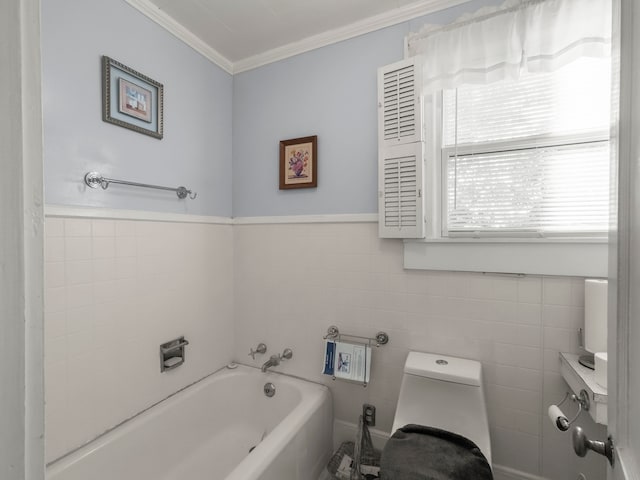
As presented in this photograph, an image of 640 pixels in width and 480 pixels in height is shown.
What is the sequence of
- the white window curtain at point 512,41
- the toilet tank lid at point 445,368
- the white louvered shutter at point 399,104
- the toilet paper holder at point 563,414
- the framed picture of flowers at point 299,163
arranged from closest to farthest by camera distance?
the toilet paper holder at point 563,414 < the white window curtain at point 512,41 < the toilet tank lid at point 445,368 < the white louvered shutter at point 399,104 < the framed picture of flowers at point 299,163

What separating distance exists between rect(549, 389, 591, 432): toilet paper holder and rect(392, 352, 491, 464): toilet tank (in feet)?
1.08

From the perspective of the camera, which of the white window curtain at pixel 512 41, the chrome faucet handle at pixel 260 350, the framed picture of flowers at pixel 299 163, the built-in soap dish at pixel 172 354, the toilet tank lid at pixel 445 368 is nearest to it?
the white window curtain at pixel 512 41

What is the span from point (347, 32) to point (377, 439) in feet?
7.50

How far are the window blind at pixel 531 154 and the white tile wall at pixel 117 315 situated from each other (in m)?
1.48

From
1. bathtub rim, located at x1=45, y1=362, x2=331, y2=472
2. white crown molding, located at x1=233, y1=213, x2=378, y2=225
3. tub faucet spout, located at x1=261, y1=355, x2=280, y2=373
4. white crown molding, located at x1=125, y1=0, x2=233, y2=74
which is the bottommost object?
bathtub rim, located at x1=45, y1=362, x2=331, y2=472

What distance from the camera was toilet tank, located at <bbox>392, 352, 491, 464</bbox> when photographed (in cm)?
136

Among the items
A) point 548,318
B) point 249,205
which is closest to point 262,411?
point 249,205

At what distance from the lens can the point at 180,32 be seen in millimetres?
1704

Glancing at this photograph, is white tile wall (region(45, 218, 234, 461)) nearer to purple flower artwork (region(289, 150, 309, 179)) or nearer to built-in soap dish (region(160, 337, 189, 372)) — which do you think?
built-in soap dish (region(160, 337, 189, 372))

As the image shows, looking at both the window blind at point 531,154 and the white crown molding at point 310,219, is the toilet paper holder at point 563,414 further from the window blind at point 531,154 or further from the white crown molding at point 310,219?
the white crown molding at point 310,219

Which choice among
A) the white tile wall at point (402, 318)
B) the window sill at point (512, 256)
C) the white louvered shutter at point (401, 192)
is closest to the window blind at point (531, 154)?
the window sill at point (512, 256)

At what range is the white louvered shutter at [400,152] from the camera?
4.92 feet

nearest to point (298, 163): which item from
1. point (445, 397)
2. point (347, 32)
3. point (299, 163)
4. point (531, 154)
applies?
point (299, 163)

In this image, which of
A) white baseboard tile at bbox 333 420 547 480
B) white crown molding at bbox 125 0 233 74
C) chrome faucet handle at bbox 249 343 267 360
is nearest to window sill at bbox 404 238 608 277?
white baseboard tile at bbox 333 420 547 480
